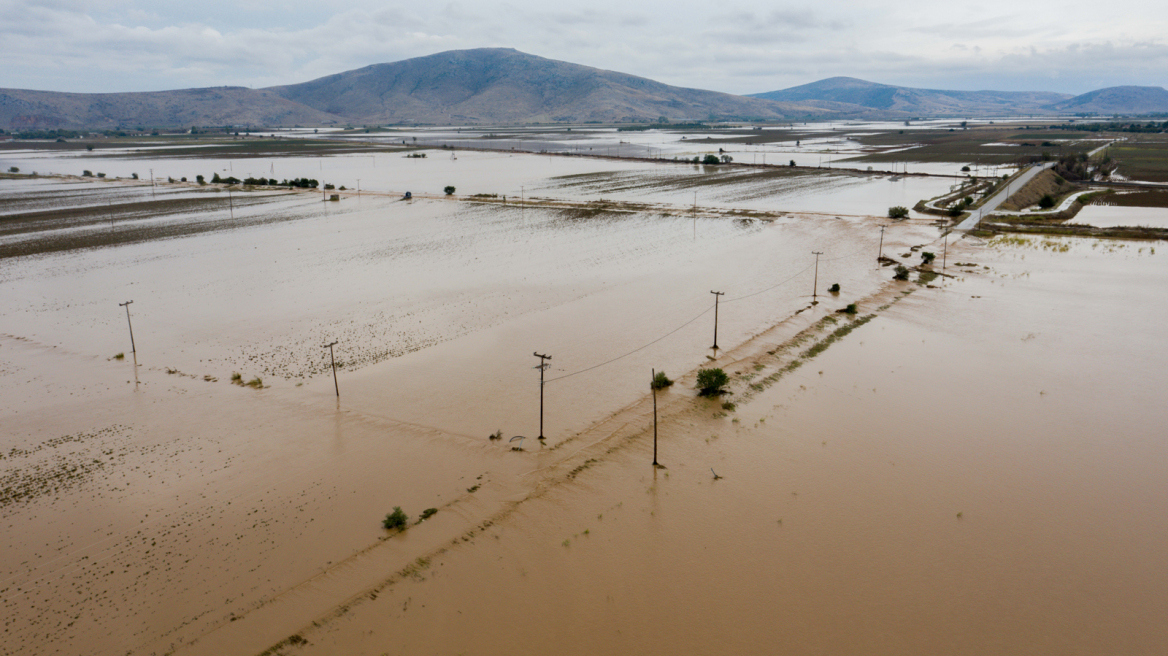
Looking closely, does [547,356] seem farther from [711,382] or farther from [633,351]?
[633,351]

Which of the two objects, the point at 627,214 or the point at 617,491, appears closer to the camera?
the point at 617,491

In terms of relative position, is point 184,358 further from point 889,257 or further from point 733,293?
A: point 889,257

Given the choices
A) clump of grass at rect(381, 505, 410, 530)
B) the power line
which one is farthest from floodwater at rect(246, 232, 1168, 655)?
the power line

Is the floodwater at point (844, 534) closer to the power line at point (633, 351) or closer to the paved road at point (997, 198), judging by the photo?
the power line at point (633, 351)

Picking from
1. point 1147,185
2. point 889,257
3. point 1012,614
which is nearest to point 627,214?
point 889,257

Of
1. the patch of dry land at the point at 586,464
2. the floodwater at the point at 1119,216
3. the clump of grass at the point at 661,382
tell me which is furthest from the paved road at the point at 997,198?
the clump of grass at the point at 661,382

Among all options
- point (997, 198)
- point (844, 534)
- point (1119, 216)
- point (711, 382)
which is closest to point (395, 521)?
point (844, 534)
